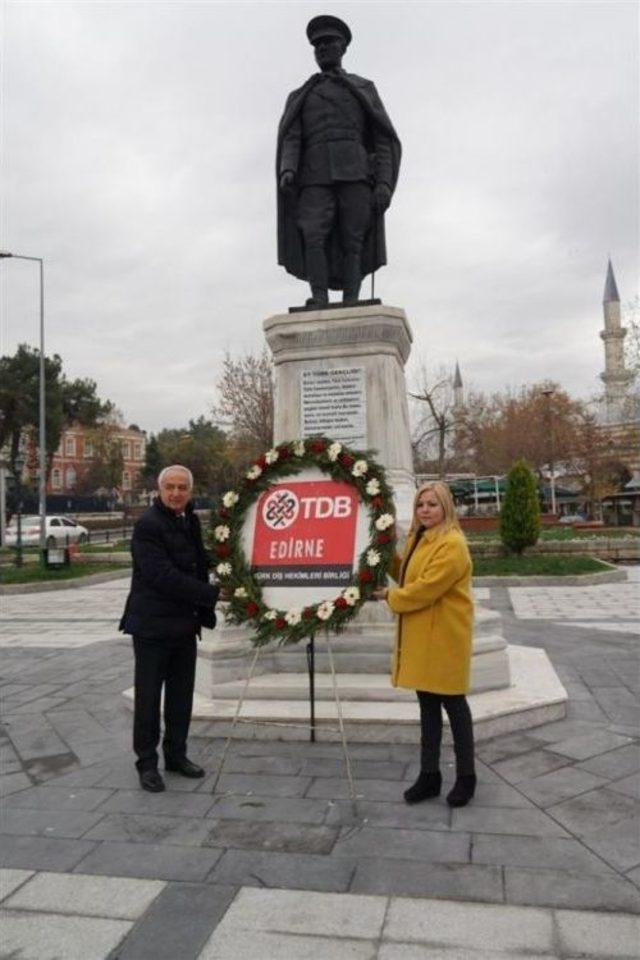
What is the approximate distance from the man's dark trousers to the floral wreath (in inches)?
14.9

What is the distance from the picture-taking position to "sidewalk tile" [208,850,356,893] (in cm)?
285

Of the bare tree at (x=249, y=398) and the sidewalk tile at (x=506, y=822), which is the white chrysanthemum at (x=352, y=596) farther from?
the bare tree at (x=249, y=398)

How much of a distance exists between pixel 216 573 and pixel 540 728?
2.45 m

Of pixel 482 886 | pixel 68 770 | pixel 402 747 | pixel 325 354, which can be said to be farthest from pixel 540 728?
pixel 325 354

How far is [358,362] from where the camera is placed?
6.35 m

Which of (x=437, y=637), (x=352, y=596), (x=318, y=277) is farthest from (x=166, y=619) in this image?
(x=318, y=277)

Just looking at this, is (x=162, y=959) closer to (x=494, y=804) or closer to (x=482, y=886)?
(x=482, y=886)

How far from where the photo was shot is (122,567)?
2056 centimetres

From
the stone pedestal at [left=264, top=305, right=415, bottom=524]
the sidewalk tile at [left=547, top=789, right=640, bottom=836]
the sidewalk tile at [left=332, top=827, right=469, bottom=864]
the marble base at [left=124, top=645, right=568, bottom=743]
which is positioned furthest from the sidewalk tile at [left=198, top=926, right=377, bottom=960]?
the stone pedestal at [left=264, top=305, right=415, bottom=524]

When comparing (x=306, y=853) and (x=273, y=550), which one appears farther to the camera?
(x=273, y=550)

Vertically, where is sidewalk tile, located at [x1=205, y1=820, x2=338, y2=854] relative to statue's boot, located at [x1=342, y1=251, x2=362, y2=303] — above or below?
below

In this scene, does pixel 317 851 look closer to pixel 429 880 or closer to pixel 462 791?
pixel 429 880

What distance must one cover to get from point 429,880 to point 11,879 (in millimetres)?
1722

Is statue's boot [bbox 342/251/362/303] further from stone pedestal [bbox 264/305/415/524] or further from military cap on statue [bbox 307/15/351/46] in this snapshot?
military cap on statue [bbox 307/15/351/46]
